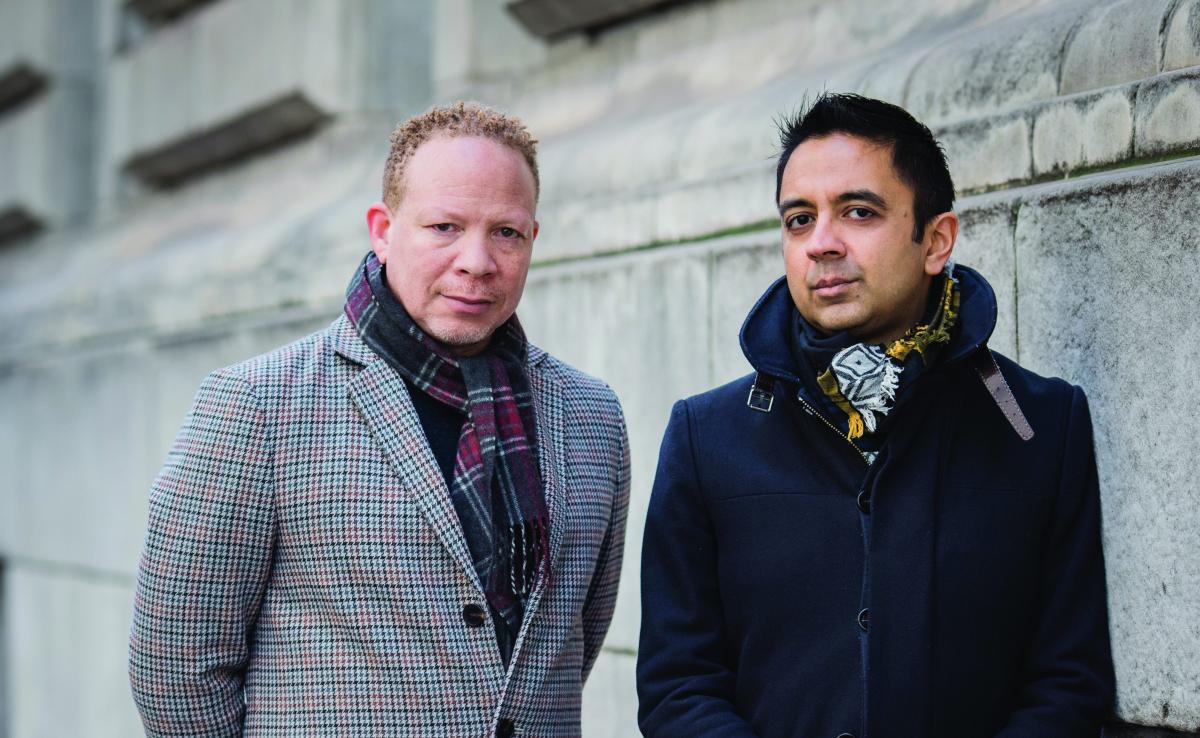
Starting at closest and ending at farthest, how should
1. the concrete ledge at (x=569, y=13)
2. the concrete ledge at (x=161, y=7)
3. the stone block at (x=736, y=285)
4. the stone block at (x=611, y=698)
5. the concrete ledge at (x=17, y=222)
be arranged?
the stone block at (x=736, y=285) < the stone block at (x=611, y=698) < the concrete ledge at (x=569, y=13) < the concrete ledge at (x=161, y=7) < the concrete ledge at (x=17, y=222)

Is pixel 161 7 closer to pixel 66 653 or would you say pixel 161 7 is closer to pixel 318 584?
pixel 66 653

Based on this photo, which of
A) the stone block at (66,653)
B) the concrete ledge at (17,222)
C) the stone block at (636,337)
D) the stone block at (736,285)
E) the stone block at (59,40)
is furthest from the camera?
the concrete ledge at (17,222)

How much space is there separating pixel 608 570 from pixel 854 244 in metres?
1.06

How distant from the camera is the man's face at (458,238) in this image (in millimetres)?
2982

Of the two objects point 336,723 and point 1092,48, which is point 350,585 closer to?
point 336,723

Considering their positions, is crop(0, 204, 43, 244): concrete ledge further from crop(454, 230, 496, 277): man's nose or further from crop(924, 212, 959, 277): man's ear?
crop(924, 212, 959, 277): man's ear

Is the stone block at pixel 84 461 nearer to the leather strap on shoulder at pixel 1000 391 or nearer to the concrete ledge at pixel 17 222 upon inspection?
the concrete ledge at pixel 17 222

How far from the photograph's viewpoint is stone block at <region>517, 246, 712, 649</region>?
176 inches

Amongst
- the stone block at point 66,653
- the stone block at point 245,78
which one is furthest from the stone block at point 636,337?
the stone block at point 66,653

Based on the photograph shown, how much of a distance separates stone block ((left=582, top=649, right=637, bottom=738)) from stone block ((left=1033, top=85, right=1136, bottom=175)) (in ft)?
6.65

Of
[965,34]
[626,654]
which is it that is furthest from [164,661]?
[965,34]

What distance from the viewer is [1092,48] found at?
3.34 m

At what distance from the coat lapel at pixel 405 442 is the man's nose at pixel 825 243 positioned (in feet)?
2.60

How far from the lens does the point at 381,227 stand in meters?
3.12
